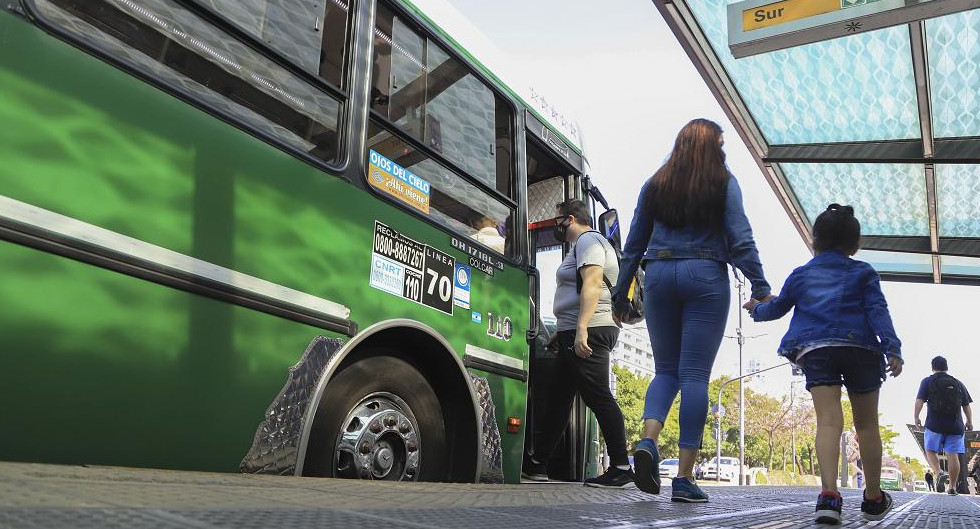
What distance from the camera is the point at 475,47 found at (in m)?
4.23

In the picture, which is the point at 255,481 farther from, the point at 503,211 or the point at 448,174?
the point at 503,211

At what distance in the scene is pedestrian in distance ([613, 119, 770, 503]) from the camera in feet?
11.0

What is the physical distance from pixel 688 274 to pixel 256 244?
1.90 meters

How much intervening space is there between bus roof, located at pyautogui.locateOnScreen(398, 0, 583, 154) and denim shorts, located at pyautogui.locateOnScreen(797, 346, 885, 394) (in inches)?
93.2

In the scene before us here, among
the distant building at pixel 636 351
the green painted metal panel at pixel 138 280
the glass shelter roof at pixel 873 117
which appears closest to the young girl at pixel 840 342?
the green painted metal panel at pixel 138 280

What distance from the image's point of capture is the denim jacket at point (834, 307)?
10.2 ft

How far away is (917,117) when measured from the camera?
6.92 meters

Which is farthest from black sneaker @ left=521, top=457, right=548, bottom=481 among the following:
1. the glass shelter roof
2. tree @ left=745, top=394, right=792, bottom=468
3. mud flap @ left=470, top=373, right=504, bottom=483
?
tree @ left=745, top=394, right=792, bottom=468

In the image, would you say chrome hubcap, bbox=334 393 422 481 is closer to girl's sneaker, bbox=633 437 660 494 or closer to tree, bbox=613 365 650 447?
girl's sneaker, bbox=633 437 660 494

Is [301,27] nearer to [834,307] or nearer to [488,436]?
[488,436]

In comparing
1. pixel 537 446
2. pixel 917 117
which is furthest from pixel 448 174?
pixel 917 117

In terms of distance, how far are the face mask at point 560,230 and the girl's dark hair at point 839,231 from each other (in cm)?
187

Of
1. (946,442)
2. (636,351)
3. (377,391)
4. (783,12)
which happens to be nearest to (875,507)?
(377,391)

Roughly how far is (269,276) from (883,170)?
769cm
